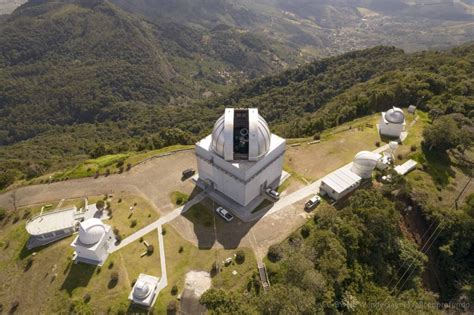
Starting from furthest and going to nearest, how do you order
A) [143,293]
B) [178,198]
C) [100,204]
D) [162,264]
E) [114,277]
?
[178,198] < [100,204] < [162,264] < [114,277] < [143,293]

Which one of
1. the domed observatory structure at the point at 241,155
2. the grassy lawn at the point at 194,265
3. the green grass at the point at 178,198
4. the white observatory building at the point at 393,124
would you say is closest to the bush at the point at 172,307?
the grassy lawn at the point at 194,265

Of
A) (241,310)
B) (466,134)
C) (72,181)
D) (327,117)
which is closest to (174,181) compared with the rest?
(72,181)

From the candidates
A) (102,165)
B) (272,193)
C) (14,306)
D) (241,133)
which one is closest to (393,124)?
(272,193)

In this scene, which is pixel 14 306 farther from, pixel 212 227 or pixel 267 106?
pixel 267 106

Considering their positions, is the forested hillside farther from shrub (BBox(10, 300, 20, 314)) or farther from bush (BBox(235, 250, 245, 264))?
bush (BBox(235, 250, 245, 264))

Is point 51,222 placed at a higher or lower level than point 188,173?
higher

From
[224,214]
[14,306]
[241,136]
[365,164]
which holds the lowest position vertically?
[14,306]
